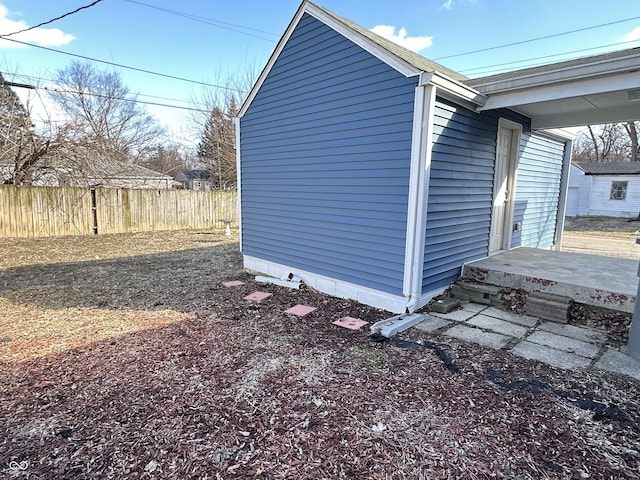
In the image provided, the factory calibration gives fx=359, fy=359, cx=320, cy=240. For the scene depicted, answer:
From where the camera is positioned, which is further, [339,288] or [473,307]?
[339,288]

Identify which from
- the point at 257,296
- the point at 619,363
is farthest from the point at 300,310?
the point at 619,363

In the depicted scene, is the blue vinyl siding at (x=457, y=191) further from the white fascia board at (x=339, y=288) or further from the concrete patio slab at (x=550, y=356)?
the concrete patio slab at (x=550, y=356)

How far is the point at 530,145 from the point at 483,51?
13.3 metres

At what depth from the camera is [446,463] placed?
1.85 meters

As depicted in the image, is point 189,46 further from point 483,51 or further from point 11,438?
point 11,438

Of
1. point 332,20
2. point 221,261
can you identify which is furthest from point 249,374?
point 221,261

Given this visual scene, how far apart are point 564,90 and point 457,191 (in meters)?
1.47

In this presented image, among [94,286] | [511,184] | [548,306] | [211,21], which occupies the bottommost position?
[94,286]

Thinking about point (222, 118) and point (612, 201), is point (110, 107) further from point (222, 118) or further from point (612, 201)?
point (612, 201)

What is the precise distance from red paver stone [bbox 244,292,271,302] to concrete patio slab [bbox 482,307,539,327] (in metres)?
2.79

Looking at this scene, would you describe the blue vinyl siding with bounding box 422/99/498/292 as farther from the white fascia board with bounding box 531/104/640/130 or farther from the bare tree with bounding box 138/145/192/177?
the bare tree with bounding box 138/145/192/177

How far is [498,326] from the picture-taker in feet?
12.2

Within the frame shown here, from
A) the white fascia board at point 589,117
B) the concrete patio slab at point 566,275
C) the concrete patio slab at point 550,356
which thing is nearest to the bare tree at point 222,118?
the white fascia board at point 589,117

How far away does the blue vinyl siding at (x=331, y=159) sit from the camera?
4156 mm
